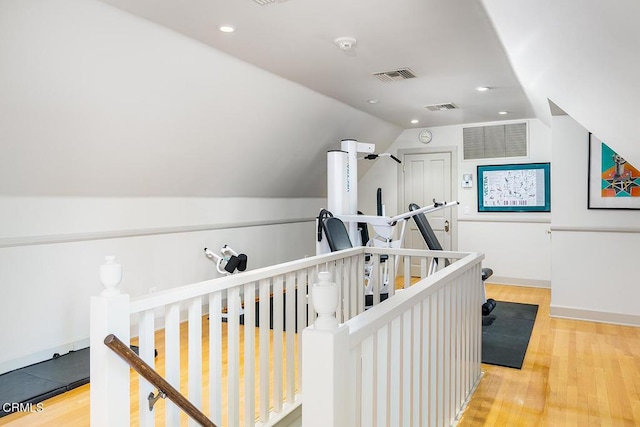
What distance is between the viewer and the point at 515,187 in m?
6.29

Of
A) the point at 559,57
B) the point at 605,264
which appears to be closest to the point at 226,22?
the point at 559,57

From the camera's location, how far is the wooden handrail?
1.52m

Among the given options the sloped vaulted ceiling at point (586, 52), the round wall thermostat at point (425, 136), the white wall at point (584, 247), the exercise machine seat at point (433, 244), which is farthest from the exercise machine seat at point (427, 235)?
the round wall thermostat at point (425, 136)

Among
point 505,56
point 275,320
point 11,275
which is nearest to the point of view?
point 275,320

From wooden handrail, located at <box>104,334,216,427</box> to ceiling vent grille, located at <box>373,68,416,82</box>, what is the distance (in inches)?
123

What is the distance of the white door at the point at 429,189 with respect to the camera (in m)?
6.77

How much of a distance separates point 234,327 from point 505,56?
2840 mm

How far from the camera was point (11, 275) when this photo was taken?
3.18 meters

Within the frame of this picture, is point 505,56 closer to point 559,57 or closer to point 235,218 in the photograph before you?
point 559,57

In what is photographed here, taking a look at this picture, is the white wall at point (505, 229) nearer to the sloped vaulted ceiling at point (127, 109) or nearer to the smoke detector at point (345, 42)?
the sloped vaulted ceiling at point (127, 109)

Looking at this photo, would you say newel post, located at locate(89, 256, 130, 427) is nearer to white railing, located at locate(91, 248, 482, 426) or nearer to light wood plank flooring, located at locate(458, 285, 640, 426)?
white railing, located at locate(91, 248, 482, 426)

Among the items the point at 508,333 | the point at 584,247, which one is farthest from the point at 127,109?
the point at 584,247

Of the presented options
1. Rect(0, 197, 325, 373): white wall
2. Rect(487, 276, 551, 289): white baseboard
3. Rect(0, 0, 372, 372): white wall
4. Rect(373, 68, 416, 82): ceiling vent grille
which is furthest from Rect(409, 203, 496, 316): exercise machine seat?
Rect(0, 197, 325, 373): white wall

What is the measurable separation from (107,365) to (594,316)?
4.58m
